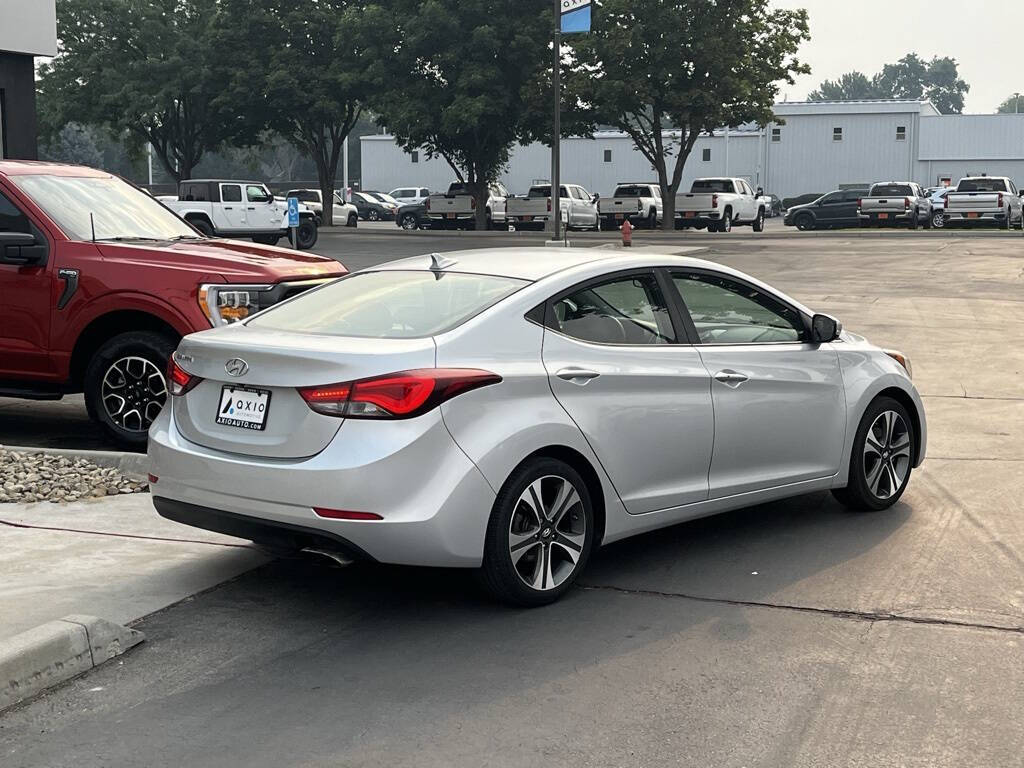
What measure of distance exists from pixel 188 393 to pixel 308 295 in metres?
0.93

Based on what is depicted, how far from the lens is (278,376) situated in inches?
215

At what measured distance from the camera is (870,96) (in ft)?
635

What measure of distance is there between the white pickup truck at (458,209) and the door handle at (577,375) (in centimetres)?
4795

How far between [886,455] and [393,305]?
308cm

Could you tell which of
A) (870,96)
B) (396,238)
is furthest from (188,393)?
(870,96)

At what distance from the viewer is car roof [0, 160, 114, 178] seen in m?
9.95

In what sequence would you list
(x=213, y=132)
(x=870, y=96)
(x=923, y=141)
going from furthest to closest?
(x=870, y=96), (x=923, y=141), (x=213, y=132)

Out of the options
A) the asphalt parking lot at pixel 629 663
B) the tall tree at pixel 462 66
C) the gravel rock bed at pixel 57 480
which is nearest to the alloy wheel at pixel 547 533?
the asphalt parking lot at pixel 629 663

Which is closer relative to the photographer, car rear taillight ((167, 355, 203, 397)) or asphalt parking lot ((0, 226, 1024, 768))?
asphalt parking lot ((0, 226, 1024, 768))

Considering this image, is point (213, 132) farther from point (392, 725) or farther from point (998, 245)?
point (392, 725)

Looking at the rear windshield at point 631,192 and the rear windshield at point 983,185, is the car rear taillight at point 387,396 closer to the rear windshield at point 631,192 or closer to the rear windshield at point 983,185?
the rear windshield at point 983,185

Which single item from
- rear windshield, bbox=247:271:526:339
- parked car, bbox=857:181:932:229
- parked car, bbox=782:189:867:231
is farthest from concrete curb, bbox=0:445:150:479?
parked car, bbox=782:189:867:231

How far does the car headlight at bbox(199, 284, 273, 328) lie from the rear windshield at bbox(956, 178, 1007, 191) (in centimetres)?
4411

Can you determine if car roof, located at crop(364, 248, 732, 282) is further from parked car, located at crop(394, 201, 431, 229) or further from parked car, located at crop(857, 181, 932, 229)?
parked car, located at crop(394, 201, 431, 229)
